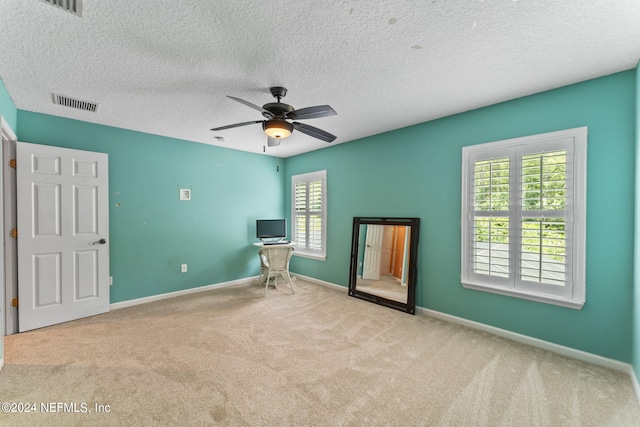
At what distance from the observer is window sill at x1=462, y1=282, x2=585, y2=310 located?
237cm

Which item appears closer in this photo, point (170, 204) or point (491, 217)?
point (491, 217)

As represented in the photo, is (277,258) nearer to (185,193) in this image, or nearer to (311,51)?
(185,193)

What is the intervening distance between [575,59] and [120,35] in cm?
332

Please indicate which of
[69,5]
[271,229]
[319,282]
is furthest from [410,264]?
[69,5]

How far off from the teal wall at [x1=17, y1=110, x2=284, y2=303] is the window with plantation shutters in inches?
22.8

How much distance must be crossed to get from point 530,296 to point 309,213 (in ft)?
11.5

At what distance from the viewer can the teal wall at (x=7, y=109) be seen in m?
2.41

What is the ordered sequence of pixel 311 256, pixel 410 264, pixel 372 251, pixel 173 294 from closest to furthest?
pixel 410 264, pixel 372 251, pixel 173 294, pixel 311 256

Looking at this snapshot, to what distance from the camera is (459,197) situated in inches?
124

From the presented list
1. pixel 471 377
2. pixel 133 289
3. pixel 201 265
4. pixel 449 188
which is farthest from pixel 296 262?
pixel 471 377

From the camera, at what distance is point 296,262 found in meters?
5.36

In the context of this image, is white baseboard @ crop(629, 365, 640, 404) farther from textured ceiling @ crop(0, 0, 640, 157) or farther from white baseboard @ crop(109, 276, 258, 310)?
white baseboard @ crop(109, 276, 258, 310)

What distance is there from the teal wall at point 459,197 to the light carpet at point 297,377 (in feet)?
1.00

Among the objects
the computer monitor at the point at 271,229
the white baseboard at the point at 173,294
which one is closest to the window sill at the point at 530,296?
the computer monitor at the point at 271,229
